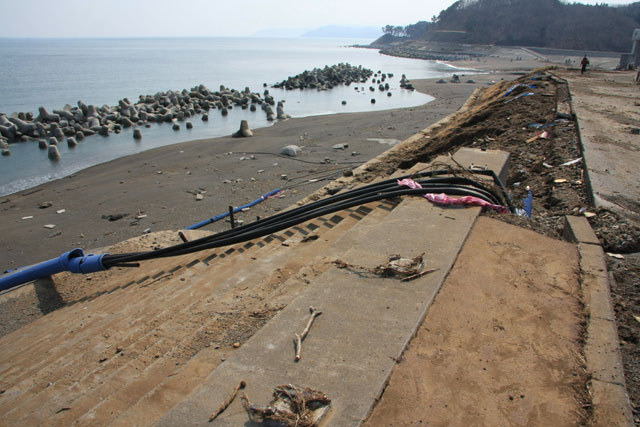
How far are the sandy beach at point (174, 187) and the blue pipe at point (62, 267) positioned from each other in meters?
1.71

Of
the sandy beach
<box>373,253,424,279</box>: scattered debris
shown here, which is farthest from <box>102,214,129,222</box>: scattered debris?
<box>373,253,424,279</box>: scattered debris

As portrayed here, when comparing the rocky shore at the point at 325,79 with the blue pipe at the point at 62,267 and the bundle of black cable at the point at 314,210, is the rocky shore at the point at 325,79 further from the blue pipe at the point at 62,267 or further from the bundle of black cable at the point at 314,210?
the bundle of black cable at the point at 314,210

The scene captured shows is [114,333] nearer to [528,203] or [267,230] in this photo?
[267,230]

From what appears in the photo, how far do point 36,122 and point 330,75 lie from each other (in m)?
28.6

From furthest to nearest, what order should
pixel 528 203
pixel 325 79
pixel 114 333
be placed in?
1. pixel 325 79
2. pixel 528 203
3. pixel 114 333

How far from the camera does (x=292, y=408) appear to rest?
2.05 meters

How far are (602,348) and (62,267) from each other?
6047 millimetres

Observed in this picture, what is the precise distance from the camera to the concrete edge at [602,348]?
7.18 ft

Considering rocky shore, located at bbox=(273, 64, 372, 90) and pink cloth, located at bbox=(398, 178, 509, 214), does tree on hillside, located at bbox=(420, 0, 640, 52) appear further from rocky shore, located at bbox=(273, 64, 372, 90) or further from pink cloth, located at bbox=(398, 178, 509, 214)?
pink cloth, located at bbox=(398, 178, 509, 214)

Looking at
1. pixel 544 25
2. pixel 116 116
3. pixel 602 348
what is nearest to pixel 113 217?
pixel 602 348

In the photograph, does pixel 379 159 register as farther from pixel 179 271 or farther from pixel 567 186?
pixel 179 271

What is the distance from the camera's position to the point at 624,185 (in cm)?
562

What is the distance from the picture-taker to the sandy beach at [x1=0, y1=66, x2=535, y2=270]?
26.5 feet

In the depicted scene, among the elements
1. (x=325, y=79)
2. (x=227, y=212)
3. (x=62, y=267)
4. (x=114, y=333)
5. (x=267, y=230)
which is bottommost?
(x=227, y=212)
